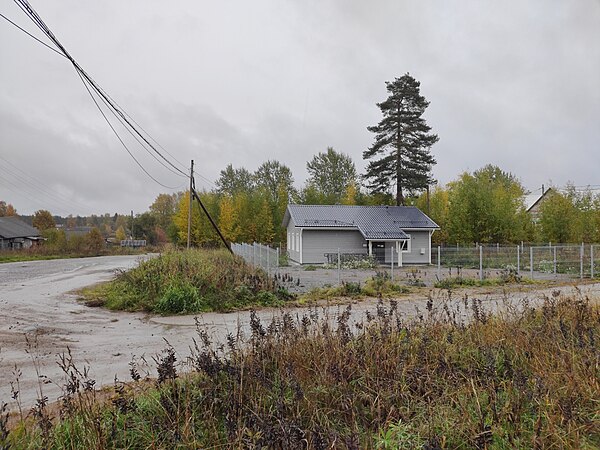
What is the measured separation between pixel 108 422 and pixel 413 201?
137 ft

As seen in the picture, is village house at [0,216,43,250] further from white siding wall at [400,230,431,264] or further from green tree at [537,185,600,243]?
green tree at [537,185,600,243]

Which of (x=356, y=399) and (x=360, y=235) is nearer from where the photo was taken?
(x=356, y=399)

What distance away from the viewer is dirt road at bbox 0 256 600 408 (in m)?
5.41

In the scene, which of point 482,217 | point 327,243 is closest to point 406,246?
point 327,243

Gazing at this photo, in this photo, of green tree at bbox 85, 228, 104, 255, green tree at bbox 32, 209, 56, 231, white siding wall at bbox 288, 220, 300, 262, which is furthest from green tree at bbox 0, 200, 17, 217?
white siding wall at bbox 288, 220, 300, 262

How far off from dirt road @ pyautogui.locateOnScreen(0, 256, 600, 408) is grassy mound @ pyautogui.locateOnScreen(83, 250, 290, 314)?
57 cm

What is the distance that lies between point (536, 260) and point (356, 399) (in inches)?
725

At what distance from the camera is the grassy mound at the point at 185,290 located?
35.0 feet

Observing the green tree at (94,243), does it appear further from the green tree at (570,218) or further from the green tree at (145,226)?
the green tree at (570,218)

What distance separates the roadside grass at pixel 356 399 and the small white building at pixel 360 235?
2205 centimetres

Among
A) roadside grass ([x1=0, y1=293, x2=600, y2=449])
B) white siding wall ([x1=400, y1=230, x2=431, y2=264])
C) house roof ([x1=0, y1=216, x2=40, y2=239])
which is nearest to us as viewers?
roadside grass ([x1=0, y1=293, x2=600, y2=449])

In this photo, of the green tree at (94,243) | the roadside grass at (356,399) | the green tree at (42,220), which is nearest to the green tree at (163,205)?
the green tree at (42,220)

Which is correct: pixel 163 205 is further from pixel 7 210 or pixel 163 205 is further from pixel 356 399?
pixel 356 399

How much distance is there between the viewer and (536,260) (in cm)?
1873
